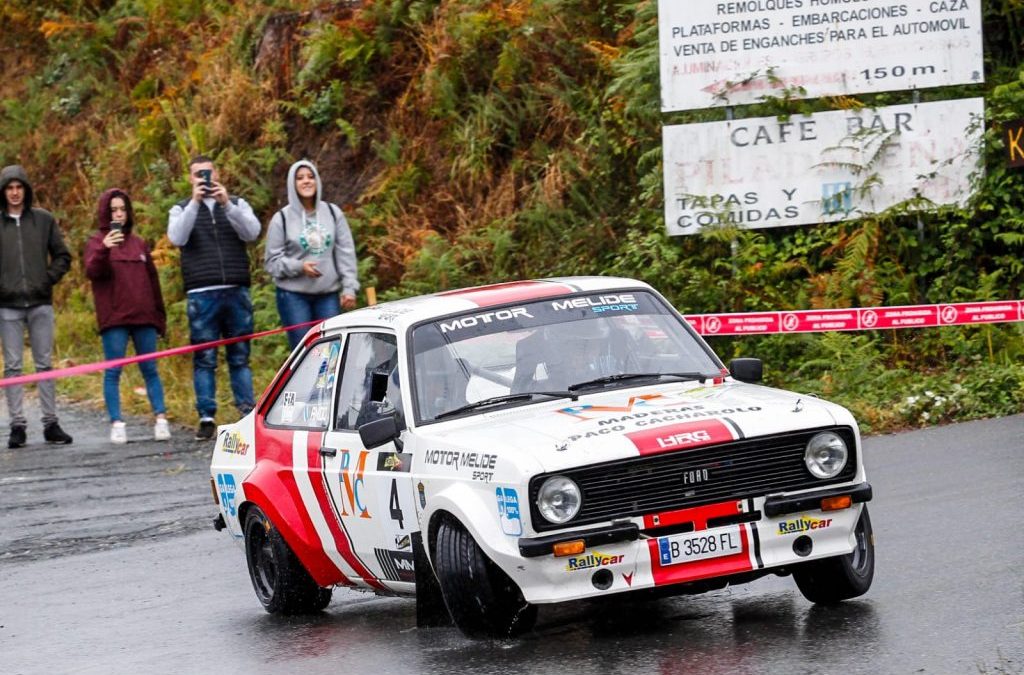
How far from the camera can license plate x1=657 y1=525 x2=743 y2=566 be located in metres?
7.20

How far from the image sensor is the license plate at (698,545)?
7195mm

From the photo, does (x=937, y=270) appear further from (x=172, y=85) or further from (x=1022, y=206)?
(x=172, y=85)

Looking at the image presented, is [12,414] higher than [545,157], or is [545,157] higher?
[545,157]

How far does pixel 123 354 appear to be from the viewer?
16094 mm

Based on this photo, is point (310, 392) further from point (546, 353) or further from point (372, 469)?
point (546, 353)

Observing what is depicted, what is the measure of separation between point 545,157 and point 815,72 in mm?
3932

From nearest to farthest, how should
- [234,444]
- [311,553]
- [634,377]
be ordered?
[634,377], [311,553], [234,444]

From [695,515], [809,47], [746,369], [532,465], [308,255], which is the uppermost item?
[809,47]

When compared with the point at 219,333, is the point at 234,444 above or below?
below

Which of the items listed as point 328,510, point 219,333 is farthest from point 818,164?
point 328,510

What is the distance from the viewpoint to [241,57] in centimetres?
2405

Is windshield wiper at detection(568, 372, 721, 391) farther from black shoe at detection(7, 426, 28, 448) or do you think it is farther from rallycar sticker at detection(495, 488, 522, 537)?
black shoe at detection(7, 426, 28, 448)

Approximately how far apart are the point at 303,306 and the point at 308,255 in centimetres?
50

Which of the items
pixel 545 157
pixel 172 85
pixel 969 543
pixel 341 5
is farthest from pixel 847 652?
pixel 172 85
